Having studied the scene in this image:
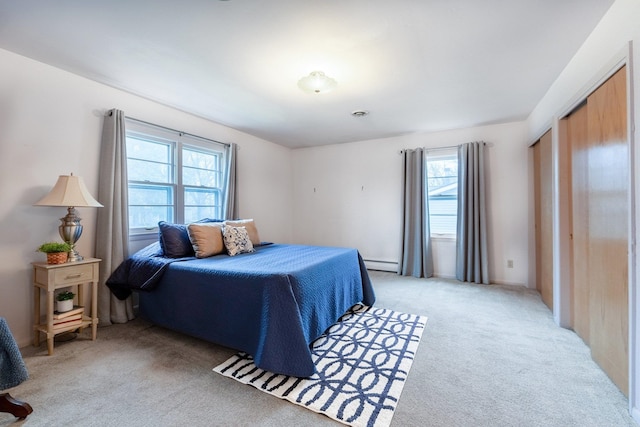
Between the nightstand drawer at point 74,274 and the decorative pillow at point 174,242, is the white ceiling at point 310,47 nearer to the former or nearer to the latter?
the decorative pillow at point 174,242

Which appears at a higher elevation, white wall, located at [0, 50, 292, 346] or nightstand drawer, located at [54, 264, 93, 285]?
white wall, located at [0, 50, 292, 346]

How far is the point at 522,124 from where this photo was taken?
3.75 m

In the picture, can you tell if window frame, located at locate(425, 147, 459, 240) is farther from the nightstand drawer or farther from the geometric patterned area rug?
the nightstand drawer

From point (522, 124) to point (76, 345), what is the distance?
5.57 metres

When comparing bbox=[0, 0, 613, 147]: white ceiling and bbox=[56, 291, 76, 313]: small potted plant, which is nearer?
bbox=[0, 0, 613, 147]: white ceiling

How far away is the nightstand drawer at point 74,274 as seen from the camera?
6.79 feet

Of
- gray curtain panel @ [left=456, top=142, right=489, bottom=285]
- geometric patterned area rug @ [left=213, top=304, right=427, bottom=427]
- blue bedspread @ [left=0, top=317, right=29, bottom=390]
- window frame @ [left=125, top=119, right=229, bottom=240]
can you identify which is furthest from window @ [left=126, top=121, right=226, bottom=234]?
gray curtain panel @ [left=456, top=142, right=489, bottom=285]

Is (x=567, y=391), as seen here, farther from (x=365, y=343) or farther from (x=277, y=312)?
(x=277, y=312)

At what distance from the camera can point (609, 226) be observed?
1.70 metres

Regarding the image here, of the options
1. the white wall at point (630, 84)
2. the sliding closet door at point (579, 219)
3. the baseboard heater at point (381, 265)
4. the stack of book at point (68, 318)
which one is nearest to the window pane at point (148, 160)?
the stack of book at point (68, 318)

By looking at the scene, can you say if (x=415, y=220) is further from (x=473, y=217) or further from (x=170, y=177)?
(x=170, y=177)

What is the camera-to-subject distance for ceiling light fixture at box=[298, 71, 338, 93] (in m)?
2.24

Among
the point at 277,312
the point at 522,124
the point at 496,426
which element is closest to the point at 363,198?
the point at 522,124

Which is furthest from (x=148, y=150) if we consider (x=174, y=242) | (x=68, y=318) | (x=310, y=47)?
(x=310, y=47)
